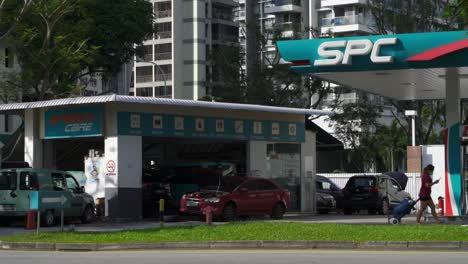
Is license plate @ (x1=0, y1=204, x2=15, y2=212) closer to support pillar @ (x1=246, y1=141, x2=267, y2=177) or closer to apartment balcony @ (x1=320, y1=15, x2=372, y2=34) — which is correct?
support pillar @ (x1=246, y1=141, x2=267, y2=177)

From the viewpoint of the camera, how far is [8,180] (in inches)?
1196

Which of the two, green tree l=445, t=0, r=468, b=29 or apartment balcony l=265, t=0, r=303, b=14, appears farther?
apartment balcony l=265, t=0, r=303, b=14

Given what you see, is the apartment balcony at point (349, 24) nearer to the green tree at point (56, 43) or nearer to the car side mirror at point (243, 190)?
the green tree at point (56, 43)

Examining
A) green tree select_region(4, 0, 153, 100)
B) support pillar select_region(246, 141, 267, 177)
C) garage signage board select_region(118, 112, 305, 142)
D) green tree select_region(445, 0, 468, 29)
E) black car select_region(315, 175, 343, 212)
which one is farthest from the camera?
black car select_region(315, 175, 343, 212)

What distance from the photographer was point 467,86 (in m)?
34.4

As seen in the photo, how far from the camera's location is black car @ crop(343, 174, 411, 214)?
128 feet

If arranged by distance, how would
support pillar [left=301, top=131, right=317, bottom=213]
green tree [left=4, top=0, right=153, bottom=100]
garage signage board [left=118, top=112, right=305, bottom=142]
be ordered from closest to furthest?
garage signage board [left=118, top=112, right=305, bottom=142] < green tree [left=4, top=0, right=153, bottom=100] < support pillar [left=301, top=131, right=317, bottom=213]

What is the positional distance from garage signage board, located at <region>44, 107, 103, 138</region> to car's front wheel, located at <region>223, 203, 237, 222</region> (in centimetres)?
518

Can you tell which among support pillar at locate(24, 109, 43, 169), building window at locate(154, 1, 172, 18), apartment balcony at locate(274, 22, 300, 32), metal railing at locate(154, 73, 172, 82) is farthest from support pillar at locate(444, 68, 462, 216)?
building window at locate(154, 1, 172, 18)

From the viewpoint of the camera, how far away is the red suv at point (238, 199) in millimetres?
31688

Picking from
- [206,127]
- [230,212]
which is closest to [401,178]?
[206,127]

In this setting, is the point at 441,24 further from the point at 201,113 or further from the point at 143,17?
the point at 201,113

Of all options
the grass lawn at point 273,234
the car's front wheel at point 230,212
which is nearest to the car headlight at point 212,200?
the car's front wheel at point 230,212

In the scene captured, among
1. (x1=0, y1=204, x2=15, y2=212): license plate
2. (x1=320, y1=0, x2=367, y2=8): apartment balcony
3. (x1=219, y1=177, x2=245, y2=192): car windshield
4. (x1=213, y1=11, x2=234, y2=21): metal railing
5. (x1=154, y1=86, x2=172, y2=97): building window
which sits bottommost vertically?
(x1=0, y1=204, x2=15, y2=212): license plate
